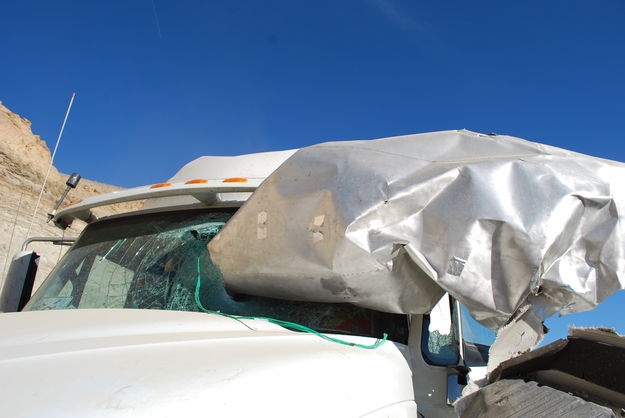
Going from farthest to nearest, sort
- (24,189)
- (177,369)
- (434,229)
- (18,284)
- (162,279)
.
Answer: (24,189)
(18,284)
(162,279)
(434,229)
(177,369)

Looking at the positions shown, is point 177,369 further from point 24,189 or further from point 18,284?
point 24,189

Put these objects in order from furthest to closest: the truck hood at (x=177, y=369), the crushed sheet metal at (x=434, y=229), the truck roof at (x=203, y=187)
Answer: the truck roof at (x=203, y=187) → the crushed sheet metal at (x=434, y=229) → the truck hood at (x=177, y=369)

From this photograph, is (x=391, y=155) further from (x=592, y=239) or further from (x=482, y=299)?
(x=592, y=239)

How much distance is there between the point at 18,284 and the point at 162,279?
1397 mm

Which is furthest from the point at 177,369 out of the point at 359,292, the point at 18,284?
the point at 18,284

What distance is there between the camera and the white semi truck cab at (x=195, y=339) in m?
1.26

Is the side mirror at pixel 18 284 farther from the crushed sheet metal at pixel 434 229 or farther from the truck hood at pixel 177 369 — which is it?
the crushed sheet metal at pixel 434 229

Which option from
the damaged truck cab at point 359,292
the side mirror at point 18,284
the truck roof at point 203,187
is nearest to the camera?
the damaged truck cab at point 359,292

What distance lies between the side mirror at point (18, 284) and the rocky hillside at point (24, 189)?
40.2 ft

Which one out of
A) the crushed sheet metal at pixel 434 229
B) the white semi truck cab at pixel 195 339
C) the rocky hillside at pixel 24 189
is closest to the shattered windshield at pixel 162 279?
the white semi truck cab at pixel 195 339

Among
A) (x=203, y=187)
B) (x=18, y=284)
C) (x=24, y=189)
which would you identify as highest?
(x=24, y=189)

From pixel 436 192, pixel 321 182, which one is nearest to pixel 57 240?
pixel 321 182

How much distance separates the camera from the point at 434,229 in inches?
79.7

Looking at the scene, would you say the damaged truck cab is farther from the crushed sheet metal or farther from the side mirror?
the side mirror
